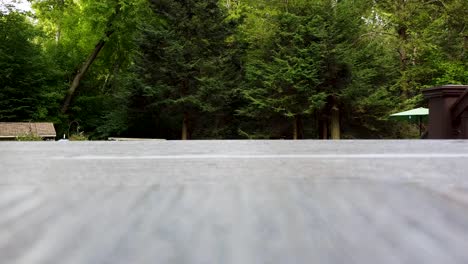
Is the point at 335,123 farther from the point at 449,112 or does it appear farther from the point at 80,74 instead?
the point at 449,112

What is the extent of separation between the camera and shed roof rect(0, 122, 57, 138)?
13.6m

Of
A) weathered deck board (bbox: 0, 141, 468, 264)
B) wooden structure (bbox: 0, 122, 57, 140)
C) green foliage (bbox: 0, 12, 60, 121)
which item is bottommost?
weathered deck board (bbox: 0, 141, 468, 264)

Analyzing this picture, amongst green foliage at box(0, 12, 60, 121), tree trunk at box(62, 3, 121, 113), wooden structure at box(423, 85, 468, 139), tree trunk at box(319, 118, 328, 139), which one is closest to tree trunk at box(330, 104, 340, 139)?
tree trunk at box(319, 118, 328, 139)

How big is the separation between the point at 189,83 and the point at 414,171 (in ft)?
56.5

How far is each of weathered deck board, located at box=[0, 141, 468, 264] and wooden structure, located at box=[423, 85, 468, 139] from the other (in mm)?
4818

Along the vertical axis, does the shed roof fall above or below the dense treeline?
below

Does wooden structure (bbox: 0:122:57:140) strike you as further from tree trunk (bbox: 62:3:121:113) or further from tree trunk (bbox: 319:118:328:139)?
tree trunk (bbox: 319:118:328:139)

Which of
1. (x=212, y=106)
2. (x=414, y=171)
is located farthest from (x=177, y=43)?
(x=414, y=171)

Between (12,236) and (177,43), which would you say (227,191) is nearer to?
(12,236)

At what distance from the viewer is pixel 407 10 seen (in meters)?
17.9

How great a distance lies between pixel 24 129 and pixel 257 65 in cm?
875

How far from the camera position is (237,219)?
0.42m

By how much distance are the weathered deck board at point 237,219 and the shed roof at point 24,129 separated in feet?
45.9

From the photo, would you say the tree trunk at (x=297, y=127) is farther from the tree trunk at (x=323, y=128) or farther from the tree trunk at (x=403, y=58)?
the tree trunk at (x=403, y=58)
